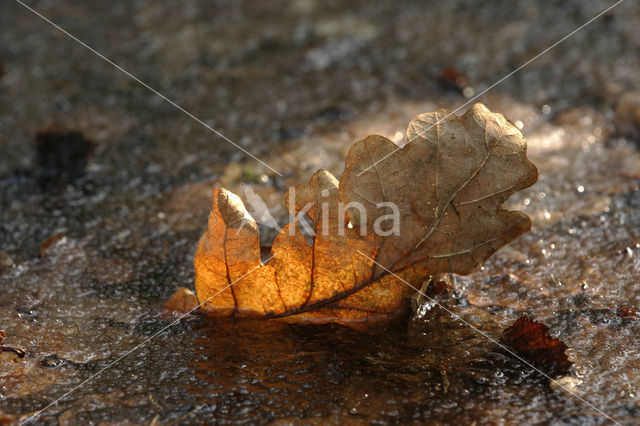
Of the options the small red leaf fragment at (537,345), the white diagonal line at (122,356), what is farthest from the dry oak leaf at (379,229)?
the small red leaf fragment at (537,345)

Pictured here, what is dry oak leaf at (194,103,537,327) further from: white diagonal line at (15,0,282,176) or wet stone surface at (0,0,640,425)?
white diagonal line at (15,0,282,176)

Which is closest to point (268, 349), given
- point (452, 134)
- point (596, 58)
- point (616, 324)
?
point (452, 134)

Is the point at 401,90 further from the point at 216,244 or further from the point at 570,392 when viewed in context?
the point at 570,392

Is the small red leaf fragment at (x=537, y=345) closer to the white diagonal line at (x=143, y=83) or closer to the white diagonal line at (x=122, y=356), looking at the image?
the white diagonal line at (x=122, y=356)

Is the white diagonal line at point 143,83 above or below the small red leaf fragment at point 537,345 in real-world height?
above

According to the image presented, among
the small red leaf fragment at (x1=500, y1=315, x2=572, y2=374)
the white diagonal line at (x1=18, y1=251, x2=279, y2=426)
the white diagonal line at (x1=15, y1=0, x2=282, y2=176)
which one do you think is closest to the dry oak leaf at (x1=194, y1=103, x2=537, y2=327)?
the white diagonal line at (x1=18, y1=251, x2=279, y2=426)

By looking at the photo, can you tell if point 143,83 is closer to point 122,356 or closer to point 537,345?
point 122,356
